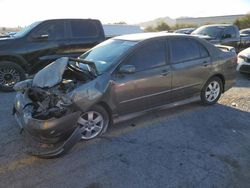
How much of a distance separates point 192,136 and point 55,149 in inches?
87.7

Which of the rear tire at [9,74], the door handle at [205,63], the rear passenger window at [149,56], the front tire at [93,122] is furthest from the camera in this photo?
the rear tire at [9,74]

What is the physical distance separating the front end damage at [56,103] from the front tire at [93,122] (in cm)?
22

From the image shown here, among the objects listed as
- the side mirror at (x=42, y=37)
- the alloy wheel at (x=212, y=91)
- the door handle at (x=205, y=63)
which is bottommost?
the alloy wheel at (x=212, y=91)

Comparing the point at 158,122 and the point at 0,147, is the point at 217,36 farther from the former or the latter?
the point at 0,147

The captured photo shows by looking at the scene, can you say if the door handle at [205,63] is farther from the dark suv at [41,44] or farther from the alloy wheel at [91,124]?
the dark suv at [41,44]

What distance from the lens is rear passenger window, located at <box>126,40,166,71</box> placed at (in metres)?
4.88

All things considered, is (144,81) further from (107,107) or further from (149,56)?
(107,107)

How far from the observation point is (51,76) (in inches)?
172

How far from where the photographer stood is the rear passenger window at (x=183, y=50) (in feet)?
17.7

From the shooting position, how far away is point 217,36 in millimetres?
12070

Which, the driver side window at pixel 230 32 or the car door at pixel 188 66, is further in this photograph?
the driver side window at pixel 230 32

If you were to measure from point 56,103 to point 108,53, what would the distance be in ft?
5.20

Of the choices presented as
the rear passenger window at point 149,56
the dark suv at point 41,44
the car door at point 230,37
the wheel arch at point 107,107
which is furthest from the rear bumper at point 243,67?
the wheel arch at point 107,107

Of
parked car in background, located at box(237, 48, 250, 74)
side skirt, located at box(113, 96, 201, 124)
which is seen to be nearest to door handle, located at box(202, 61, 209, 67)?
side skirt, located at box(113, 96, 201, 124)
